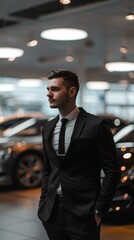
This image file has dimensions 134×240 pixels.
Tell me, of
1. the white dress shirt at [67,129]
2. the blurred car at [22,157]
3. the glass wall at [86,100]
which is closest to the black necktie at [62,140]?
the white dress shirt at [67,129]

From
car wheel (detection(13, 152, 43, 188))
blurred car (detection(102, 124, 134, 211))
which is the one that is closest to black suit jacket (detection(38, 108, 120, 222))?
blurred car (detection(102, 124, 134, 211))

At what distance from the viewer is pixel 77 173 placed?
289 cm

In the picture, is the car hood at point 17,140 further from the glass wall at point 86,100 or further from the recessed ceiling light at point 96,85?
the glass wall at point 86,100

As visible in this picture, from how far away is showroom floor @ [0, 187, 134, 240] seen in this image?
5.96 meters

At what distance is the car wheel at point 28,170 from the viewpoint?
385 inches

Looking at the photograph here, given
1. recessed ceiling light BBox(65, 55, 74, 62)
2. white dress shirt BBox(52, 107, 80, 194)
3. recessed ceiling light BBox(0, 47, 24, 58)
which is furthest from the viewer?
recessed ceiling light BBox(65, 55, 74, 62)

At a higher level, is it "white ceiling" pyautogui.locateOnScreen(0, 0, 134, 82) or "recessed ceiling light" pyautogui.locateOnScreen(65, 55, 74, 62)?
"white ceiling" pyautogui.locateOnScreen(0, 0, 134, 82)

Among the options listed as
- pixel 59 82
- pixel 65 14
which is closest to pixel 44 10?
pixel 65 14

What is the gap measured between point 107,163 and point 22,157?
23.5ft

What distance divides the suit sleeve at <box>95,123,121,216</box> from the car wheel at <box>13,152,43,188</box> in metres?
6.98

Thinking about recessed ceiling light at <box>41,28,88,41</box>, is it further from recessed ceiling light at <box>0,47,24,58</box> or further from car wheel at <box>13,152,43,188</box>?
car wheel at <box>13,152,43,188</box>

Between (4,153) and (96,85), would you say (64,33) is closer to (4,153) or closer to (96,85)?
(4,153)

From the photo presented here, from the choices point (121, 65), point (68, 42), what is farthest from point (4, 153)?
point (68, 42)

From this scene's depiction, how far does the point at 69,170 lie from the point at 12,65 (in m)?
20.4
